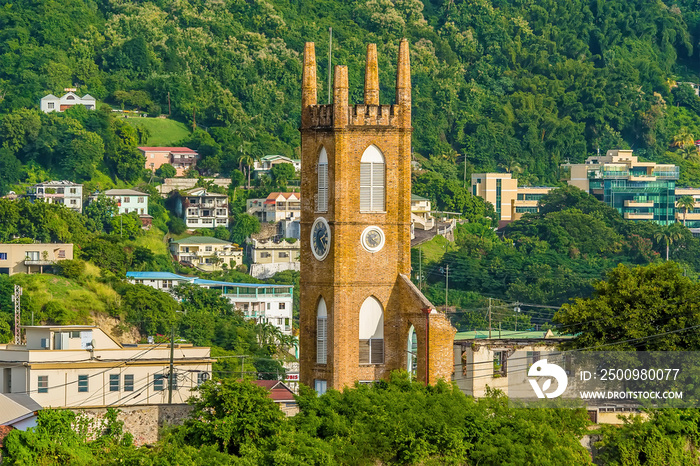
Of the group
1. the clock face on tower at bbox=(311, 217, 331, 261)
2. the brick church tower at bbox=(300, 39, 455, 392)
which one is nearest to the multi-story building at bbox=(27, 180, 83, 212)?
the clock face on tower at bbox=(311, 217, 331, 261)

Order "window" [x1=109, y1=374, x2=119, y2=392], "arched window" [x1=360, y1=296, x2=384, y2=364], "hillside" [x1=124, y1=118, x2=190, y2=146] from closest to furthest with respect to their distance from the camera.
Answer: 1. "arched window" [x1=360, y1=296, x2=384, y2=364]
2. "window" [x1=109, y1=374, x2=119, y2=392]
3. "hillside" [x1=124, y1=118, x2=190, y2=146]

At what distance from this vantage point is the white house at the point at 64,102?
622 ft

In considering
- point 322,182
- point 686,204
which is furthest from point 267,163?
point 322,182

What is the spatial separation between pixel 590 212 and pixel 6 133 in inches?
2622

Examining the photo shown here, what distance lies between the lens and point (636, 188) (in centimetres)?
19462

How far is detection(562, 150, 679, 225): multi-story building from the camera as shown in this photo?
19338 cm

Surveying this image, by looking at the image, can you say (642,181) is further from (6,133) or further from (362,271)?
(362,271)

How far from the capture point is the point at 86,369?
5575 cm

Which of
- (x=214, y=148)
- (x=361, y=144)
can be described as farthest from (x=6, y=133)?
(x=361, y=144)

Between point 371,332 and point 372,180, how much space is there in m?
4.56

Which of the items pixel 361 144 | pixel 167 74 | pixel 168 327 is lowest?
pixel 168 327

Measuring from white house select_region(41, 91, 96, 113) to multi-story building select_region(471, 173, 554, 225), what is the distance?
1925 inches

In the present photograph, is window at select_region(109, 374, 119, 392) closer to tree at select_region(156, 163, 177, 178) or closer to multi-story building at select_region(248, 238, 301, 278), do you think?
multi-story building at select_region(248, 238, 301, 278)

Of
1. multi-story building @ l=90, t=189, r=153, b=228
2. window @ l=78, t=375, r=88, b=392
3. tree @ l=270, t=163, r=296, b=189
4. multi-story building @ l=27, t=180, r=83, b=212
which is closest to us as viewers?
window @ l=78, t=375, r=88, b=392
